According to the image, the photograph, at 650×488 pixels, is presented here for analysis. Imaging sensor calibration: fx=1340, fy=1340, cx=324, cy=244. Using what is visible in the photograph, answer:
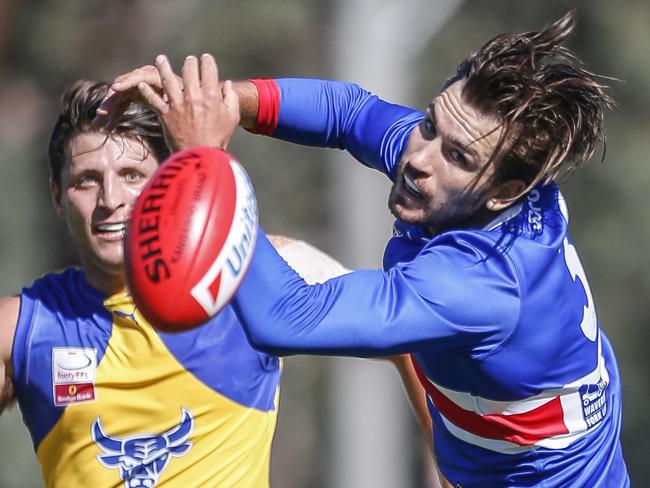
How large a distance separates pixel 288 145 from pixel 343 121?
18.2ft

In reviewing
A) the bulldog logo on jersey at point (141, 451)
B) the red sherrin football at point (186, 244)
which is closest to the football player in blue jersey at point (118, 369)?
the bulldog logo on jersey at point (141, 451)

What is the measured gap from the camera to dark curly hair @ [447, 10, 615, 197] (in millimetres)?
3203

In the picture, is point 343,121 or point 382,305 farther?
point 343,121

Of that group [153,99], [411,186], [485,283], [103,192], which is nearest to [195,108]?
[153,99]

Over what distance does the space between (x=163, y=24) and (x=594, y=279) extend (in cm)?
379

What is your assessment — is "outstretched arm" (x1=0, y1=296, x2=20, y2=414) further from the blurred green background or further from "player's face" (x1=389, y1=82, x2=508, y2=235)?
the blurred green background

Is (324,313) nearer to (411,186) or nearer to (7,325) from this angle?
(411,186)

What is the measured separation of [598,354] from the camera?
3531 millimetres

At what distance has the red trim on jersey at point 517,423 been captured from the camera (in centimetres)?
342

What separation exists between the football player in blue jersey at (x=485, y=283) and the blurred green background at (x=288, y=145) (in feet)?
15.8

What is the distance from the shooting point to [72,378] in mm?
3871

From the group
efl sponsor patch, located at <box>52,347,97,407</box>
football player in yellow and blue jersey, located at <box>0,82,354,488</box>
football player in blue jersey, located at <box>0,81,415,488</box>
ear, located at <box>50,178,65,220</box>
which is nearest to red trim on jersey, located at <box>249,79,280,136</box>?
football player in blue jersey, located at <box>0,81,415,488</box>

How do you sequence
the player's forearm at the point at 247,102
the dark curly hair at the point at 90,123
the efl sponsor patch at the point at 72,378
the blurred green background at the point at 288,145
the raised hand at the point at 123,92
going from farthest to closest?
1. the blurred green background at the point at 288,145
2. the dark curly hair at the point at 90,123
3. the efl sponsor patch at the point at 72,378
4. the player's forearm at the point at 247,102
5. the raised hand at the point at 123,92

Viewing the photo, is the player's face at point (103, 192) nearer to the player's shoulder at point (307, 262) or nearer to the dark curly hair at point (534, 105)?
the player's shoulder at point (307, 262)
